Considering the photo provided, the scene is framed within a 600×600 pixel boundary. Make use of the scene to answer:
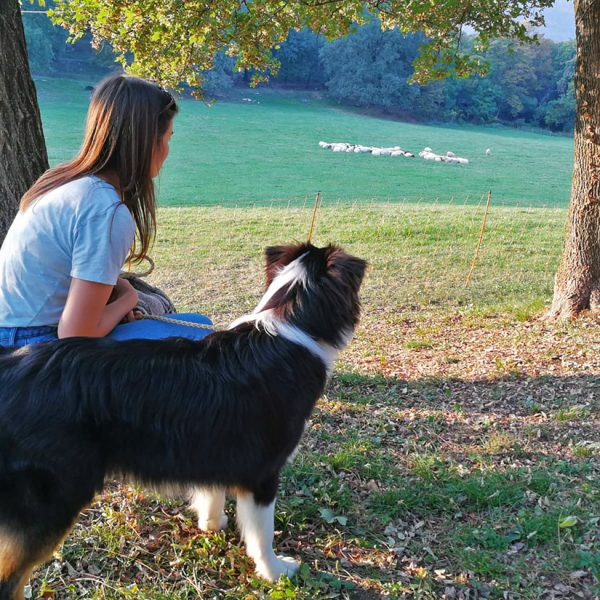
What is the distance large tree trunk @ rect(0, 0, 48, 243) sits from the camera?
13.5 ft

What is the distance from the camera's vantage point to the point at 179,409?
2.47 meters

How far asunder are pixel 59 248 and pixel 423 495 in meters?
2.52

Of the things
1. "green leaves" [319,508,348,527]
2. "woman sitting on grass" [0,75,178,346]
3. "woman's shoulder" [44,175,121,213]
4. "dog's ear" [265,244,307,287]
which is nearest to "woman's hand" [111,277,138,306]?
"woman sitting on grass" [0,75,178,346]

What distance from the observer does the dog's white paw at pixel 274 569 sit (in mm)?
2945

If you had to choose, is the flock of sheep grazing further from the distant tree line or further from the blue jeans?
the blue jeans

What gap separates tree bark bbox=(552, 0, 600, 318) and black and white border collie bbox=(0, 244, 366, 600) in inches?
184

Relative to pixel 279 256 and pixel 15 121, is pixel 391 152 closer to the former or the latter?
pixel 15 121

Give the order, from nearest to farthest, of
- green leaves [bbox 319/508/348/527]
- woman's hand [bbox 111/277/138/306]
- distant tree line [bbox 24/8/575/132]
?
woman's hand [bbox 111/277/138/306] → green leaves [bbox 319/508/348/527] → distant tree line [bbox 24/8/575/132]

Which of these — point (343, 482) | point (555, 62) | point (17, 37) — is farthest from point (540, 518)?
point (555, 62)

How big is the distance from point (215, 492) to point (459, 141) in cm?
5408

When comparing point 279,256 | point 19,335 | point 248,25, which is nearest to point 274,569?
point 279,256

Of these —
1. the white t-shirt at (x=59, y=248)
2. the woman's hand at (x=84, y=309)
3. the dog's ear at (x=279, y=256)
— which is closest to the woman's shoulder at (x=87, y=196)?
the white t-shirt at (x=59, y=248)

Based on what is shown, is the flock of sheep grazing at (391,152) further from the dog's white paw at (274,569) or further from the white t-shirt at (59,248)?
the white t-shirt at (59,248)

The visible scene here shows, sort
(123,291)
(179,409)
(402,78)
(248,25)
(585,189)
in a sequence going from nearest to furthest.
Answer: (179,409), (123,291), (585,189), (248,25), (402,78)
